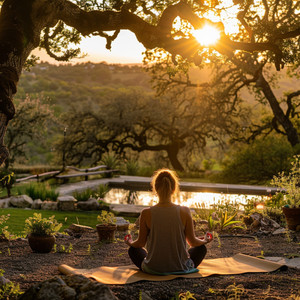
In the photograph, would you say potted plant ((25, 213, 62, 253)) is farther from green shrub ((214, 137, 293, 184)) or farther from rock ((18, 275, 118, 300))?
green shrub ((214, 137, 293, 184))

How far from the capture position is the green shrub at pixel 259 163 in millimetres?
16375

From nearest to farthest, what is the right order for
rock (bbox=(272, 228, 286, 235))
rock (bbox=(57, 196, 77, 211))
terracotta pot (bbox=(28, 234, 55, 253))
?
terracotta pot (bbox=(28, 234, 55, 253)) → rock (bbox=(272, 228, 286, 235)) → rock (bbox=(57, 196, 77, 211))

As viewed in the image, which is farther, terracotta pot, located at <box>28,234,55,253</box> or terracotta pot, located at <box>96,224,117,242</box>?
terracotta pot, located at <box>96,224,117,242</box>

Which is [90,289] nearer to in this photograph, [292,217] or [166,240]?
[166,240]

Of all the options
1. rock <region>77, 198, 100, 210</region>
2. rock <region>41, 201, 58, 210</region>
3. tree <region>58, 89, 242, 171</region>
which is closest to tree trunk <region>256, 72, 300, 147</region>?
tree <region>58, 89, 242, 171</region>

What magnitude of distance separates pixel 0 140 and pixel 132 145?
17421mm

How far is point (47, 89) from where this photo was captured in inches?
1901

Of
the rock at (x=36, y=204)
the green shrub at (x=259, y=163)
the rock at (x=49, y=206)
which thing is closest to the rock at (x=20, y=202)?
the rock at (x=36, y=204)

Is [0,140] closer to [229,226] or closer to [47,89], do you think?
[229,226]

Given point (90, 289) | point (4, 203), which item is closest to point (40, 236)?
point (90, 289)

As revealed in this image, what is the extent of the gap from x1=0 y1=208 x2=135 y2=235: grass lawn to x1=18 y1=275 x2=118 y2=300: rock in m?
4.73

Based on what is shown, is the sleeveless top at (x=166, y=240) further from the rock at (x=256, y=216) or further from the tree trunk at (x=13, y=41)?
the rock at (x=256, y=216)

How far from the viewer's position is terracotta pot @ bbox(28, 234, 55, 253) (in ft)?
17.6

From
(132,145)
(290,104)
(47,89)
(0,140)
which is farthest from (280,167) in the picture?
(47,89)
